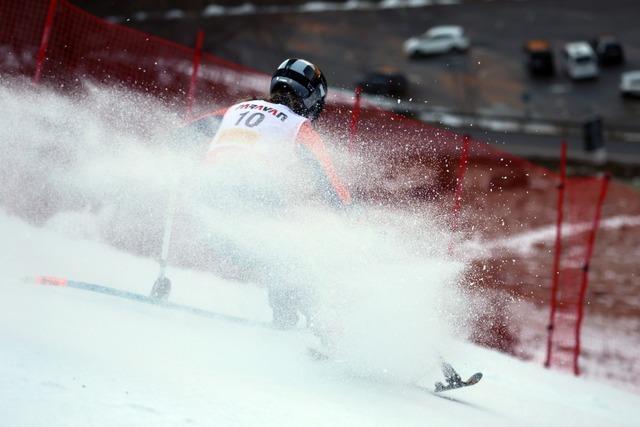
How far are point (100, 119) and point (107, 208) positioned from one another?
35.3 inches

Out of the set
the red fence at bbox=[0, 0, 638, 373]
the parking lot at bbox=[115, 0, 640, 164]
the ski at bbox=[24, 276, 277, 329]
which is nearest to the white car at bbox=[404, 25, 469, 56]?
the parking lot at bbox=[115, 0, 640, 164]

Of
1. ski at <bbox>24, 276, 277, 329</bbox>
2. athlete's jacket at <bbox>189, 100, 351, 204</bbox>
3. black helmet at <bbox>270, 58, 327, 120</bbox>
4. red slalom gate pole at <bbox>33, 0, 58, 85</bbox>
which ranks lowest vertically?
ski at <bbox>24, 276, 277, 329</bbox>

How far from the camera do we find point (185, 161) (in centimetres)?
614

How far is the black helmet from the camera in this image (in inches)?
222

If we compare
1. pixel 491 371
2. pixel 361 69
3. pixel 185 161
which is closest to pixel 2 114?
pixel 185 161

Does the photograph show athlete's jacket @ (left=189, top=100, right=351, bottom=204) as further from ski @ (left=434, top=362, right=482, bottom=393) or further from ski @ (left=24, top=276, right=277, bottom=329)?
ski @ (left=434, top=362, right=482, bottom=393)

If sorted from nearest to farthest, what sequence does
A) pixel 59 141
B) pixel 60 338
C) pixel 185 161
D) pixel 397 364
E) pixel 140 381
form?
pixel 140 381 < pixel 60 338 < pixel 397 364 < pixel 185 161 < pixel 59 141

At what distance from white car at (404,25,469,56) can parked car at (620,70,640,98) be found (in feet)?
24.8

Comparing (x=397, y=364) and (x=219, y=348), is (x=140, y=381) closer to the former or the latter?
(x=219, y=348)

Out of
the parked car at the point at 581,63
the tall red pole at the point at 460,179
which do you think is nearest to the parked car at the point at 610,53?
the parked car at the point at 581,63

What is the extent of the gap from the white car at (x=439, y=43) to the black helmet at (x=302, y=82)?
103ft

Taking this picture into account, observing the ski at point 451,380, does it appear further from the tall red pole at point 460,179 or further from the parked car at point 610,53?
the parked car at point 610,53

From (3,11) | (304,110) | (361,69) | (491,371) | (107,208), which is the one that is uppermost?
(361,69)

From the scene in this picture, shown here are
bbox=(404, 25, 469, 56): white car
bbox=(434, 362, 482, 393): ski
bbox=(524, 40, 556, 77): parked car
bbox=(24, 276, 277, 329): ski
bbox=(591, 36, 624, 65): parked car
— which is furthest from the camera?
bbox=(404, 25, 469, 56): white car
